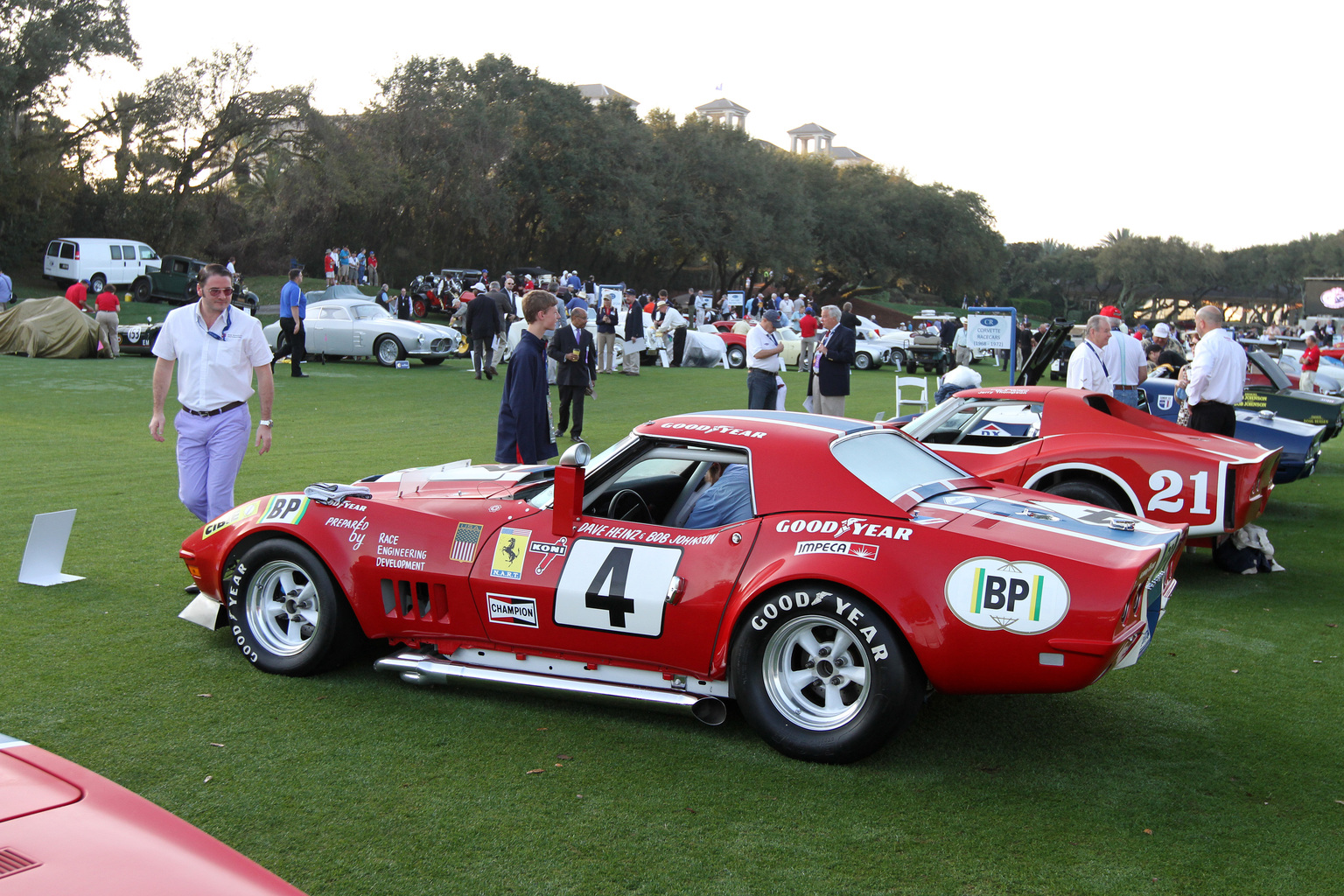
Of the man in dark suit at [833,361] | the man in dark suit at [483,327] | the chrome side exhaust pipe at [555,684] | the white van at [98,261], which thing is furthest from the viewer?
the white van at [98,261]

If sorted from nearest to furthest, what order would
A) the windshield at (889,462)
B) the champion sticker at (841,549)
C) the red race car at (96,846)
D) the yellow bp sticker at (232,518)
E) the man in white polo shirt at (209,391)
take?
the red race car at (96,846) → the champion sticker at (841,549) → the windshield at (889,462) → the yellow bp sticker at (232,518) → the man in white polo shirt at (209,391)

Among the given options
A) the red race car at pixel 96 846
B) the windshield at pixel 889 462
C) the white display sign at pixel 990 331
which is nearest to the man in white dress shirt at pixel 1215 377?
the windshield at pixel 889 462

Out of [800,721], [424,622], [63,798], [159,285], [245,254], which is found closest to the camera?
[63,798]

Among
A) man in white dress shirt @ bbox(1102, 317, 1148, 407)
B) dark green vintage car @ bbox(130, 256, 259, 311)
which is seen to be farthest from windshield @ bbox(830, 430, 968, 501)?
dark green vintage car @ bbox(130, 256, 259, 311)

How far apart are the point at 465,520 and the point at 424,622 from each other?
1.56 ft

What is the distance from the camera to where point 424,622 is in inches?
181

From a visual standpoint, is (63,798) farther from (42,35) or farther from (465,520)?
(42,35)

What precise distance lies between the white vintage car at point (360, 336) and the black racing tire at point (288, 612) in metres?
17.5

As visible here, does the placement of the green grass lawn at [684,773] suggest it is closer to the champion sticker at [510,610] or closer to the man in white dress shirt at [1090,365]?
the champion sticker at [510,610]

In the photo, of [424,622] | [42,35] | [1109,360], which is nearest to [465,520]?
[424,622]

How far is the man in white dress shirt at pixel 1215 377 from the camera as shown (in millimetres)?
8273

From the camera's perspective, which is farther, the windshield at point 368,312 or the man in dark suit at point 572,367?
the windshield at point 368,312

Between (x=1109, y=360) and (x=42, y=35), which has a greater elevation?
(x=42, y=35)

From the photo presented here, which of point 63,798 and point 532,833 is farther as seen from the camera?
point 532,833
